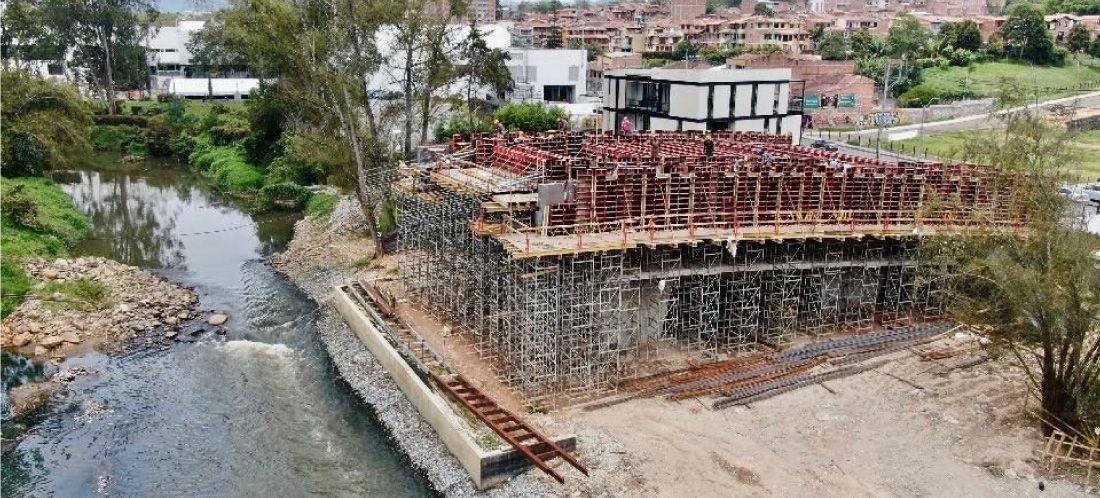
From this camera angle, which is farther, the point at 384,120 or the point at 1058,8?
the point at 1058,8

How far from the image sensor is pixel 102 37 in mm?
82438

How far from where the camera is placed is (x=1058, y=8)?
4825 inches

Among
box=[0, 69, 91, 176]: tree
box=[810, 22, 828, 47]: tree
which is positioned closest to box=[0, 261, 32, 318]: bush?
box=[0, 69, 91, 176]: tree

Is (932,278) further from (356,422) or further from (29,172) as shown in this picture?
(29,172)

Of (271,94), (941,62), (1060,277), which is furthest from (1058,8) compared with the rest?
(1060,277)

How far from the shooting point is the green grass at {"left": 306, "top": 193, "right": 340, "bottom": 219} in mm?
48375

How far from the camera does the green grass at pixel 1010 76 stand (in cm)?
A: 7650

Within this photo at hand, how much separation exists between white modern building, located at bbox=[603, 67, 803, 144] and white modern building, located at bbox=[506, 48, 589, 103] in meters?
19.9

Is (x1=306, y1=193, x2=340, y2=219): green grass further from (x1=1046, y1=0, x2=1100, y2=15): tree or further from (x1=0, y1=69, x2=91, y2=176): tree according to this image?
(x1=1046, y1=0, x2=1100, y2=15): tree

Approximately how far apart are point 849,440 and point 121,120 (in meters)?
73.5

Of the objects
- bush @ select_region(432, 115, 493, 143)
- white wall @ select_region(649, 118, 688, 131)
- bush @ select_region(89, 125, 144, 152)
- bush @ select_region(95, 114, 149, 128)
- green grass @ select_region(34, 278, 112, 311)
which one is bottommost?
green grass @ select_region(34, 278, 112, 311)

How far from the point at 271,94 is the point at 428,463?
141 feet

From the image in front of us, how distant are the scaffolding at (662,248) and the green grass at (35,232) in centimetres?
1414

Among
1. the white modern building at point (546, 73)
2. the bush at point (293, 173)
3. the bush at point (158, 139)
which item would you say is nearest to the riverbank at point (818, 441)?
the bush at point (293, 173)
